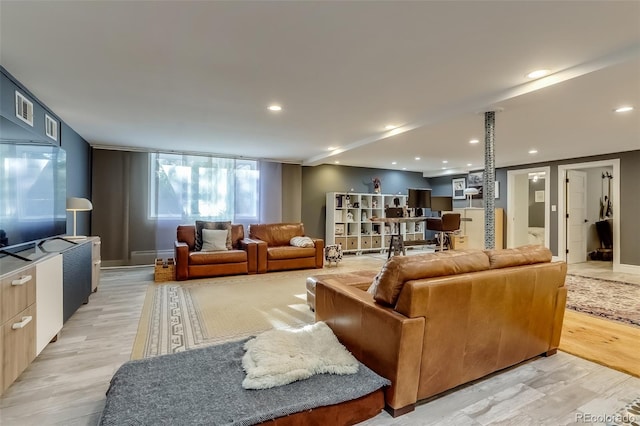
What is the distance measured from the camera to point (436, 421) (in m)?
1.67

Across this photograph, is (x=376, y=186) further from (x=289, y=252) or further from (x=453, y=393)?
(x=453, y=393)

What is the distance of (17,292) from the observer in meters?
1.96

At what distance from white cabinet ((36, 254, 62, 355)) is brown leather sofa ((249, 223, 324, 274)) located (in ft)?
9.68

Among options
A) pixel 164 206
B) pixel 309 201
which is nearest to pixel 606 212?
pixel 309 201

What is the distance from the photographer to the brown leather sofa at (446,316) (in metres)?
1.67

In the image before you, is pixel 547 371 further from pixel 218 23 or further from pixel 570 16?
pixel 218 23

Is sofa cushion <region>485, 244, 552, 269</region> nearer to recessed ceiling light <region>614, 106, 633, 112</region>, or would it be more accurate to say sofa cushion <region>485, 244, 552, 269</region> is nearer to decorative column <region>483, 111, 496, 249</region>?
decorative column <region>483, 111, 496, 249</region>

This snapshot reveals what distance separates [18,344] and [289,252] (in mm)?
3856

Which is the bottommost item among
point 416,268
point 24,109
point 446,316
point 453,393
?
point 453,393

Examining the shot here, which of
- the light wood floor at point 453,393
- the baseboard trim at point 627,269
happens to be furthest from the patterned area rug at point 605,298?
the light wood floor at point 453,393

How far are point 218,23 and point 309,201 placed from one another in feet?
19.5

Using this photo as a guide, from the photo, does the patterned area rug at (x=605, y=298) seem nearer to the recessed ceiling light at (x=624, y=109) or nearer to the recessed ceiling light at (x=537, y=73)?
the recessed ceiling light at (x=624, y=109)

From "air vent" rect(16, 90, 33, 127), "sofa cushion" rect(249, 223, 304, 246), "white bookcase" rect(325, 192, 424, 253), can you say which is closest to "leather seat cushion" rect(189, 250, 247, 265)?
"sofa cushion" rect(249, 223, 304, 246)

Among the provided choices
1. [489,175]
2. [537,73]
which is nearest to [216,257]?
[489,175]
